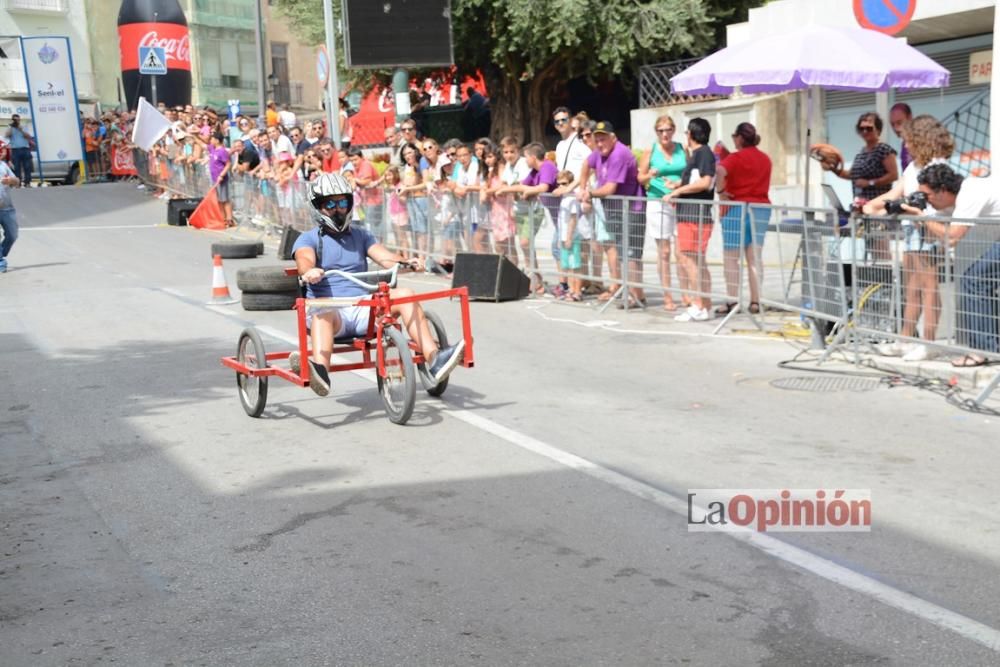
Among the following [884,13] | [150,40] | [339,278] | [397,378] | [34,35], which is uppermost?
[34,35]

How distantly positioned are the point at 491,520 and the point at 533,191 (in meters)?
8.84

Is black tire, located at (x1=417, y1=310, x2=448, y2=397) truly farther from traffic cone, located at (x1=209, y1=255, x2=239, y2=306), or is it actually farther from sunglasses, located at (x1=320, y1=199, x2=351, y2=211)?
traffic cone, located at (x1=209, y1=255, x2=239, y2=306)

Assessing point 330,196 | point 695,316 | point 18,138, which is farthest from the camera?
point 18,138

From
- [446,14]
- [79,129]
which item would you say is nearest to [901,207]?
[446,14]

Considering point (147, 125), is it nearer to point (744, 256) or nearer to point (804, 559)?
point (744, 256)

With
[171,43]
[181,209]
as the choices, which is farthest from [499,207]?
[171,43]

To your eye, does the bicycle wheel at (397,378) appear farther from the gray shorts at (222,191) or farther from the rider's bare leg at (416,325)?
the gray shorts at (222,191)

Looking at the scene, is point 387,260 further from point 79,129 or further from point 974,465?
point 79,129

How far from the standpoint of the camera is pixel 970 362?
9.26m

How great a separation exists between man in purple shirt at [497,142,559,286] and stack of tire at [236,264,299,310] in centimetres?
280

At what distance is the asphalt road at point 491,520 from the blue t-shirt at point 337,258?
2.75ft

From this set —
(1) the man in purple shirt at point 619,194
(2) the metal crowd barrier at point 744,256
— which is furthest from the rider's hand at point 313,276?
(1) the man in purple shirt at point 619,194

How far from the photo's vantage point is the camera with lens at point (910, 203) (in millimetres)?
9852

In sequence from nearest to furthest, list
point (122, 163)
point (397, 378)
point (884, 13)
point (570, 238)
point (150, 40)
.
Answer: point (397, 378) → point (884, 13) → point (570, 238) → point (122, 163) → point (150, 40)
